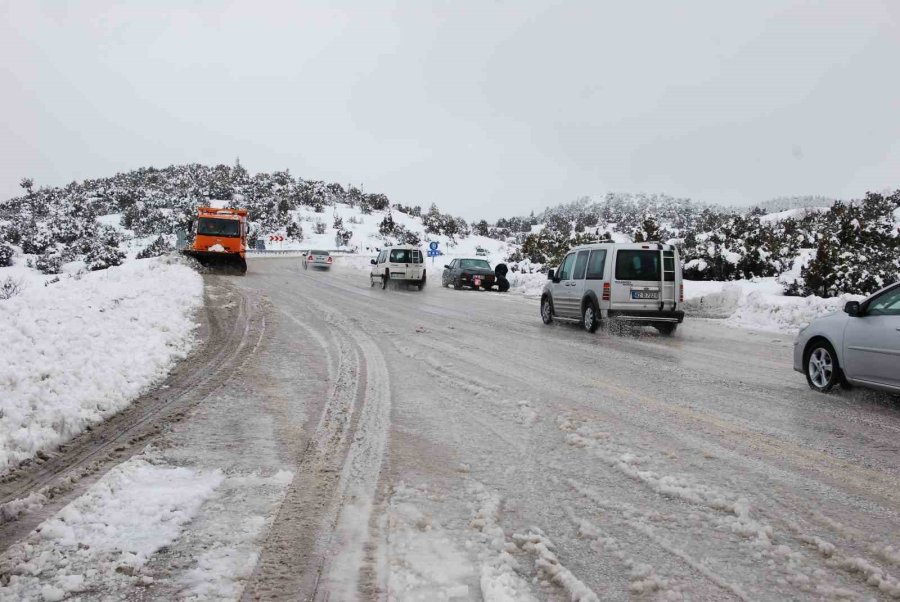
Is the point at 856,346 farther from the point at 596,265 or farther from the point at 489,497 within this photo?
the point at 596,265

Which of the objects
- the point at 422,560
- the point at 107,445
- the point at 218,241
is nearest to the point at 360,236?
the point at 218,241

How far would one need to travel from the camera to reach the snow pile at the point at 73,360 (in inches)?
178

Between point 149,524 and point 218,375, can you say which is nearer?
point 149,524

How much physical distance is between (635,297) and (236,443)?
967 centimetres

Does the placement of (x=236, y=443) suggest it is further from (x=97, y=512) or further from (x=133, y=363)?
(x=133, y=363)

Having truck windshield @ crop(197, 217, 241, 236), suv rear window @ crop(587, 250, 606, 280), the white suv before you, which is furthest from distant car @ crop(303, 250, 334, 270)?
suv rear window @ crop(587, 250, 606, 280)

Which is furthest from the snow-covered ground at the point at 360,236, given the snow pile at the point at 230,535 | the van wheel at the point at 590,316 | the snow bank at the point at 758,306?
the snow pile at the point at 230,535

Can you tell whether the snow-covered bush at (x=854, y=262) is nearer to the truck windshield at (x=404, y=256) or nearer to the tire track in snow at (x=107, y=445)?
the truck windshield at (x=404, y=256)

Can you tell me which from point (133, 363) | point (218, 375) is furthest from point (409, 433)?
point (133, 363)

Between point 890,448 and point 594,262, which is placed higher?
point 594,262

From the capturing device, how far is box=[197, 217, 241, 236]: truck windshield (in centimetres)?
2906

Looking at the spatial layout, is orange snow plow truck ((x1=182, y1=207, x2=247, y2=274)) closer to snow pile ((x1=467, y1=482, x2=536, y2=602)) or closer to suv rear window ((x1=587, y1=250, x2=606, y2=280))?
suv rear window ((x1=587, y1=250, x2=606, y2=280))

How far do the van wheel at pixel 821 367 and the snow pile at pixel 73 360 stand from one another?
7528 mm

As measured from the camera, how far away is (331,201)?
5005 inches
